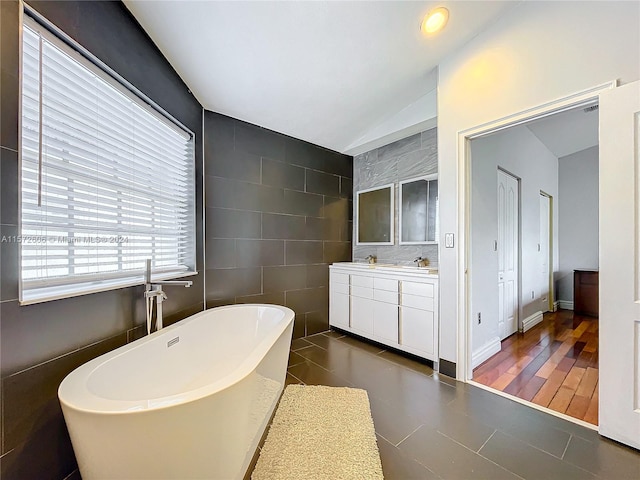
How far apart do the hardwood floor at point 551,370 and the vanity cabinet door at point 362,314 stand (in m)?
1.08

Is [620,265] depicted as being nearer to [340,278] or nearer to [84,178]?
[340,278]

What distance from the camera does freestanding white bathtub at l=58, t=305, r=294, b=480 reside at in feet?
2.85

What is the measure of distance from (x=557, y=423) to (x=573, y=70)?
2.21 metres

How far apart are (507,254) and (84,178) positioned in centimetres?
396

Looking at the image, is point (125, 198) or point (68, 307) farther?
point (125, 198)

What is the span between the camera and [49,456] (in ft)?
3.72

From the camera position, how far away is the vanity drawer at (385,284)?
2.72m

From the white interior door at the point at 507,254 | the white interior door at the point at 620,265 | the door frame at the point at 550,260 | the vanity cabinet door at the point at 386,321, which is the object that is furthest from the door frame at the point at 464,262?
the door frame at the point at 550,260

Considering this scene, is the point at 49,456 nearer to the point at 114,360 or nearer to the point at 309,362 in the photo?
the point at 114,360

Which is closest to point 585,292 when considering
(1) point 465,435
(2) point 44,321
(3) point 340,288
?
(3) point 340,288

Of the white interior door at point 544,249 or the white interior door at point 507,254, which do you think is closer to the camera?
the white interior door at point 507,254

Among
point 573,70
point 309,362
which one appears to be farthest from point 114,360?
point 573,70

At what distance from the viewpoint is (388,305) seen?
2779 mm

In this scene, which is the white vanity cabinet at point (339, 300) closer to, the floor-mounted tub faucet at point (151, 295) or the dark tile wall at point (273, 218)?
the dark tile wall at point (273, 218)
